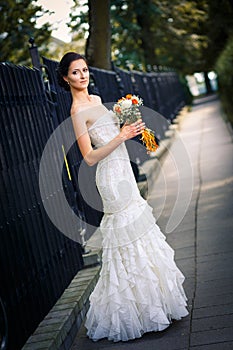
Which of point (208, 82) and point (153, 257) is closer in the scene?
point (153, 257)

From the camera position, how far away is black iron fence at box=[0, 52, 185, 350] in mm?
5188

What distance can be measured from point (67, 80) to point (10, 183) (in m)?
0.94

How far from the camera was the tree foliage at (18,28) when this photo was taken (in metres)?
17.7

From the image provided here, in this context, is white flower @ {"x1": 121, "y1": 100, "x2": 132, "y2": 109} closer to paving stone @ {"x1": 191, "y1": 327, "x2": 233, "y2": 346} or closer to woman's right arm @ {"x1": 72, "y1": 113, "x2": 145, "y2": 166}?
woman's right arm @ {"x1": 72, "y1": 113, "x2": 145, "y2": 166}

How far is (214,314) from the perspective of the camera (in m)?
5.34

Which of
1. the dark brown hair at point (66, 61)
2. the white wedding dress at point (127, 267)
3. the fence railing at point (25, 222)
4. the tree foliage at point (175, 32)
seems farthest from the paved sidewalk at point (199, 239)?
the tree foliage at point (175, 32)

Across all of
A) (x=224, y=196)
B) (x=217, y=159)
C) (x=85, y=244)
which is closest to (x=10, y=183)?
(x=85, y=244)

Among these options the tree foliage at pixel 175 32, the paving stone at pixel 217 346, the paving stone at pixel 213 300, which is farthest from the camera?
the tree foliage at pixel 175 32

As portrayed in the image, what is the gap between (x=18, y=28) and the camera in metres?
19.5

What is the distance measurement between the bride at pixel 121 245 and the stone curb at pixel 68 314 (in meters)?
0.24

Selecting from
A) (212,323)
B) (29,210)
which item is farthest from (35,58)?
(212,323)

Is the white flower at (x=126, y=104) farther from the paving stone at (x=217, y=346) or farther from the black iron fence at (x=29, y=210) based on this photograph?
the paving stone at (x=217, y=346)

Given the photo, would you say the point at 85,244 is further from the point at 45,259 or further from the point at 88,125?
the point at 88,125

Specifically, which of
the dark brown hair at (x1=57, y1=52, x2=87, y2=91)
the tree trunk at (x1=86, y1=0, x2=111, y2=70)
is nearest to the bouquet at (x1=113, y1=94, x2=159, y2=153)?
the dark brown hair at (x1=57, y1=52, x2=87, y2=91)
